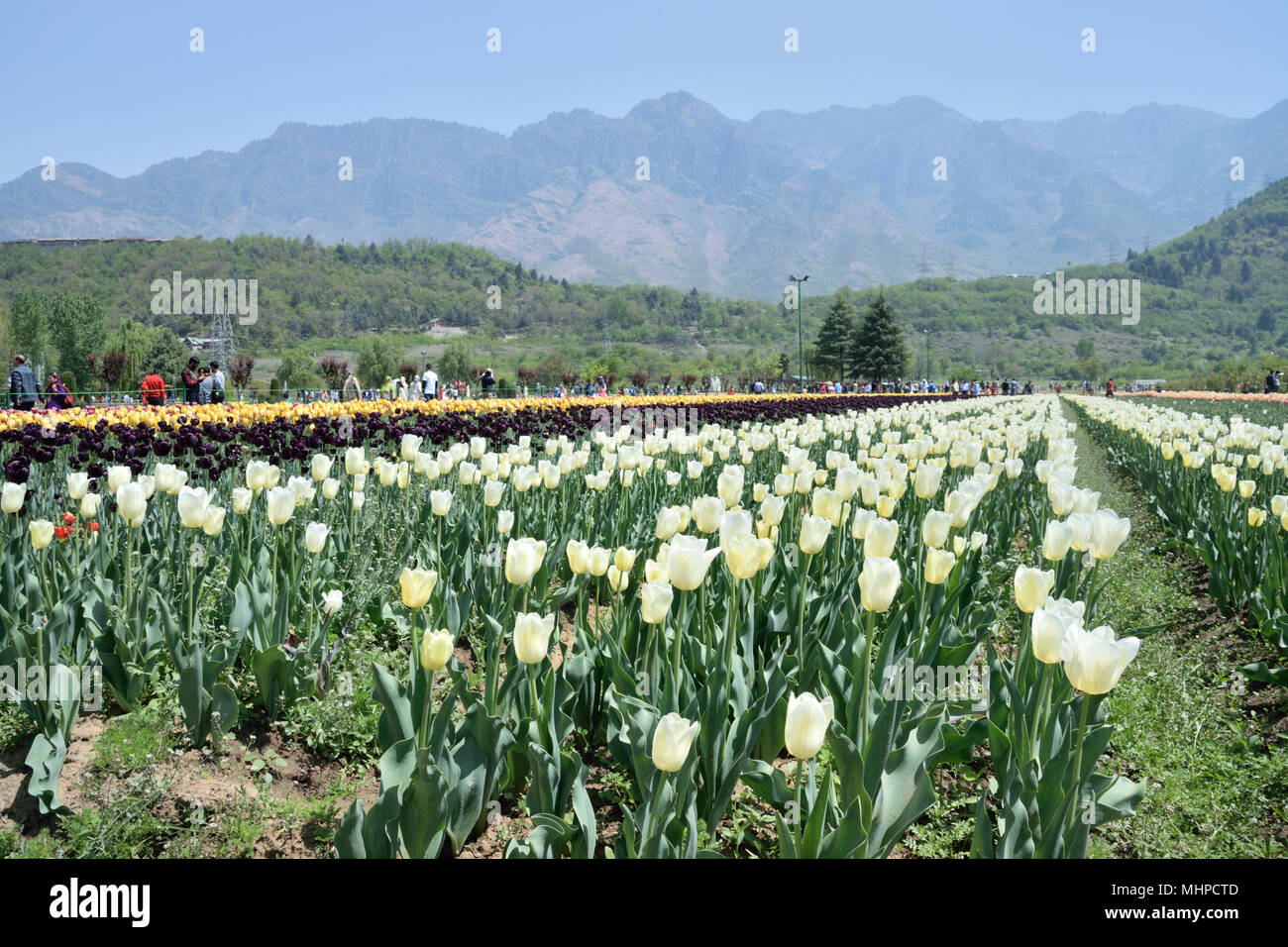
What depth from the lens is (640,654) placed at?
10.8 feet

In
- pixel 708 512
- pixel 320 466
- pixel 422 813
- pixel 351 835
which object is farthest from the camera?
pixel 320 466

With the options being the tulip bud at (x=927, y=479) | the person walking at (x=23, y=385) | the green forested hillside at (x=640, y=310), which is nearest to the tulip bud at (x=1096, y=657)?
the tulip bud at (x=927, y=479)

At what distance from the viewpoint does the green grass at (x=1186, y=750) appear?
288 cm

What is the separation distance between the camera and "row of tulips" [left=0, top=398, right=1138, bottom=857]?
2.23 meters

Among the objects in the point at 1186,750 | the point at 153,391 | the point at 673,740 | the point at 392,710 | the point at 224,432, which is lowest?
the point at 1186,750

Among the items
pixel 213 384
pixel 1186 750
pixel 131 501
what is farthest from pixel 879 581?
pixel 213 384

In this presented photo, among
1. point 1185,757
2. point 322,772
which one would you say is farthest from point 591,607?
point 1185,757

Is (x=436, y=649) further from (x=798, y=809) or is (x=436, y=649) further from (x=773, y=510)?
(x=773, y=510)

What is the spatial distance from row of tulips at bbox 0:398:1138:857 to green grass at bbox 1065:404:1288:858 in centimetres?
39

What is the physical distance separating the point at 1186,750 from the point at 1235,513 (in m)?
3.33

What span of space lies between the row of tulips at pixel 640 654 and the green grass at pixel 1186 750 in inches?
15.3

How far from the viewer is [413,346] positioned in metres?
109

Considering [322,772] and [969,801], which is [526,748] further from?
[969,801]

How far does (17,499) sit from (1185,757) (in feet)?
16.6
